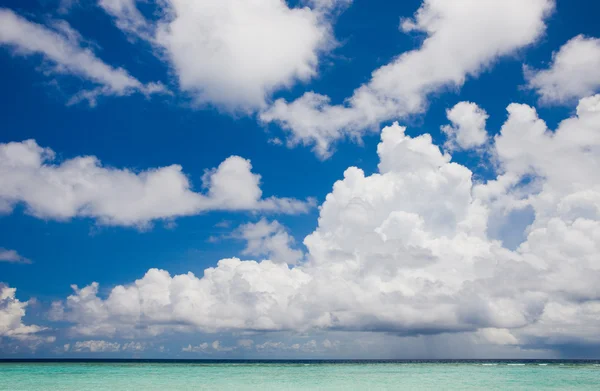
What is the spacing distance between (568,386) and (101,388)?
48462 mm

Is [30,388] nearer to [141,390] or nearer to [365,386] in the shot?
[141,390]

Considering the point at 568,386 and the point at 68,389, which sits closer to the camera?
the point at 68,389

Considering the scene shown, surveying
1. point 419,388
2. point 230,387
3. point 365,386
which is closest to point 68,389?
point 230,387

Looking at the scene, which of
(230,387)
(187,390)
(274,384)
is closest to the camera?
(187,390)

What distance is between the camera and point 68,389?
144ft

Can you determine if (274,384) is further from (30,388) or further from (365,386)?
(30,388)

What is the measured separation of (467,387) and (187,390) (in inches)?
1097

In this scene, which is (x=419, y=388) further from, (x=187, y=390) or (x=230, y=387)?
(x=187, y=390)

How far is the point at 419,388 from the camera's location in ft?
146

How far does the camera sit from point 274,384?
164 feet

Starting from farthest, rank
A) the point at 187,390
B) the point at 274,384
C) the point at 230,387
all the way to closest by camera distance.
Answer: the point at 274,384
the point at 230,387
the point at 187,390

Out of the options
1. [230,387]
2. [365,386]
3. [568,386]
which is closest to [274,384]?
[230,387]

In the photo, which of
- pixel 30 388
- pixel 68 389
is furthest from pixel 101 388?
pixel 30 388

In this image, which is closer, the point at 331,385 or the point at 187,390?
the point at 187,390
